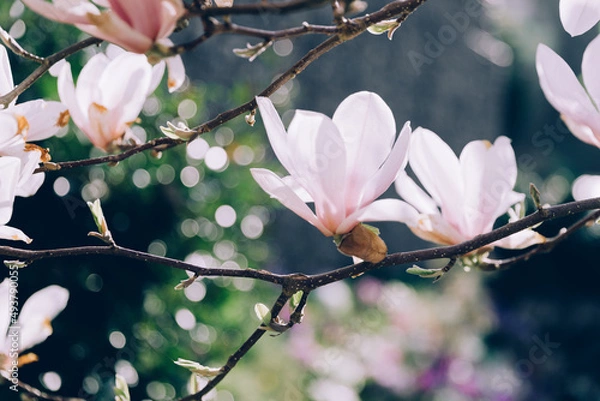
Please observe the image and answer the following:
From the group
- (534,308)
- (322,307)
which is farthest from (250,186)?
(534,308)

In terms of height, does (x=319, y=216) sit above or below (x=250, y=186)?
above

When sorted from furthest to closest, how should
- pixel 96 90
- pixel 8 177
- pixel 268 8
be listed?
pixel 96 90 < pixel 8 177 < pixel 268 8

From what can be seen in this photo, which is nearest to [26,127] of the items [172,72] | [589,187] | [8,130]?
[8,130]

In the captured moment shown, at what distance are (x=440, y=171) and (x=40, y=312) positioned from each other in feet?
1.27

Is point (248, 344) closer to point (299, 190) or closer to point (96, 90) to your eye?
point (299, 190)

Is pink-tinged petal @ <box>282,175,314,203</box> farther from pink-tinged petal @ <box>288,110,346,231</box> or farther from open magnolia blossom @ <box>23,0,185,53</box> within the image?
open magnolia blossom @ <box>23,0,185,53</box>

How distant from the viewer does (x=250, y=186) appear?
1598 millimetres

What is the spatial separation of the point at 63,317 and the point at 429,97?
584 centimetres

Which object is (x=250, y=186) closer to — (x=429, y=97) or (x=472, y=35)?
(x=429, y=97)

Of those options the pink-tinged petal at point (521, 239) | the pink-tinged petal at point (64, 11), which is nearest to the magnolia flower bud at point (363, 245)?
the pink-tinged petal at point (521, 239)

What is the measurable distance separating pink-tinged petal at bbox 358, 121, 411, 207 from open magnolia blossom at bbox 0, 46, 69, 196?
225mm

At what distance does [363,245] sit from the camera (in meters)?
0.44

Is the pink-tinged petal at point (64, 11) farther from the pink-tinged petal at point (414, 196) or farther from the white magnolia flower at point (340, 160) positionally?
the pink-tinged petal at point (414, 196)

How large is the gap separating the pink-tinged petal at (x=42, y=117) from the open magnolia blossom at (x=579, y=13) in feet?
1.24
